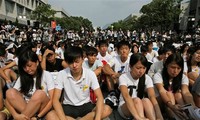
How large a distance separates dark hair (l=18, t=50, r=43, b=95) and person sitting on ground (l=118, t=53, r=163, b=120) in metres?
1.22

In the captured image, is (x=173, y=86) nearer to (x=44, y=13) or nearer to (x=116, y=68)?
(x=116, y=68)

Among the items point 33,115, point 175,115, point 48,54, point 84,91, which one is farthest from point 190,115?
point 48,54

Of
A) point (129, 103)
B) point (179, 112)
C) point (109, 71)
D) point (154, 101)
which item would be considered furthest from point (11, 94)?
point (179, 112)

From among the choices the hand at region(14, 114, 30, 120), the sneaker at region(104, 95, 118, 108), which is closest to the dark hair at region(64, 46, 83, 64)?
the hand at region(14, 114, 30, 120)

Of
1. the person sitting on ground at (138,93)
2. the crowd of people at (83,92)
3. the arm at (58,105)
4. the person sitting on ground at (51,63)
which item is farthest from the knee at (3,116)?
the person sitting on ground at (51,63)

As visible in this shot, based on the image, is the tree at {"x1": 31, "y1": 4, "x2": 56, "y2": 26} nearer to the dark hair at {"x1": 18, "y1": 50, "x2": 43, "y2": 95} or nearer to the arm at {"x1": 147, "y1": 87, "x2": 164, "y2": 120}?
the dark hair at {"x1": 18, "y1": 50, "x2": 43, "y2": 95}

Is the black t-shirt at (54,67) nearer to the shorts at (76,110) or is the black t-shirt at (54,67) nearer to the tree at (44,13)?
the shorts at (76,110)

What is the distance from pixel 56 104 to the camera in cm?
320

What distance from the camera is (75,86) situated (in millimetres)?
3383

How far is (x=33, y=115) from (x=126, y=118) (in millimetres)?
1407

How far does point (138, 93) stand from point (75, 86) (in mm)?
1012

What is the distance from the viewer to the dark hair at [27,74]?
3.32m

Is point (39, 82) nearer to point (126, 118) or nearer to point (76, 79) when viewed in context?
point (76, 79)

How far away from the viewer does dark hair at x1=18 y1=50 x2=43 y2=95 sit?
3.32m
